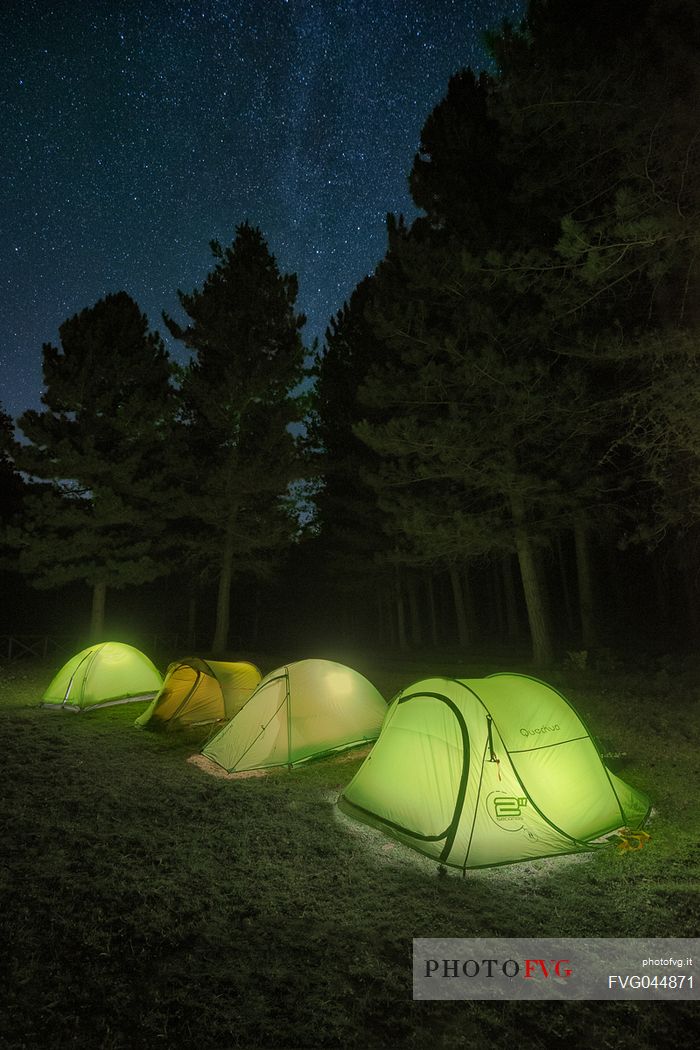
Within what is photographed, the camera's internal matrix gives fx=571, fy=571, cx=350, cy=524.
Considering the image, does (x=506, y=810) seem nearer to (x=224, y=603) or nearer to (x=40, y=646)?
(x=224, y=603)

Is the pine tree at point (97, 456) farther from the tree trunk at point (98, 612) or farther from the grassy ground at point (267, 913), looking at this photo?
the grassy ground at point (267, 913)

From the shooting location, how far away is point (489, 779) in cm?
529

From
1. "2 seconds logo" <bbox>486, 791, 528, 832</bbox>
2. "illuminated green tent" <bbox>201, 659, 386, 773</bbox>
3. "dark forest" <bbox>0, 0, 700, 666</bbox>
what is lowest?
"2 seconds logo" <bbox>486, 791, 528, 832</bbox>

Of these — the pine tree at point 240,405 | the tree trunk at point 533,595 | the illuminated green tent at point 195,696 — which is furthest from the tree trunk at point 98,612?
the tree trunk at point 533,595

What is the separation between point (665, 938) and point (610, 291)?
29.8 feet

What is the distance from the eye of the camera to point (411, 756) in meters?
5.70

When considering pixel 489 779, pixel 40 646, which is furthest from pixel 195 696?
pixel 40 646

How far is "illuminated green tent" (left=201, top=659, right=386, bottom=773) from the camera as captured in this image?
7.89 m

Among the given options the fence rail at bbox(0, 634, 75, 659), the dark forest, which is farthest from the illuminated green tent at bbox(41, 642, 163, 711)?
the fence rail at bbox(0, 634, 75, 659)

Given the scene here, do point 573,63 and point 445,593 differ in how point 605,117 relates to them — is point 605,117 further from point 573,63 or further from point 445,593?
point 445,593

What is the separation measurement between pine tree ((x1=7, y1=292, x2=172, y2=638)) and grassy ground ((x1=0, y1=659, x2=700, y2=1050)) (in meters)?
13.1

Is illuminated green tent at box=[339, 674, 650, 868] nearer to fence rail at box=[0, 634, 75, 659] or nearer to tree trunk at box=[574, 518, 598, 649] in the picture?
tree trunk at box=[574, 518, 598, 649]

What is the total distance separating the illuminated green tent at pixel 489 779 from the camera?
514cm

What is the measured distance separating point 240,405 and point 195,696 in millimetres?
13384
